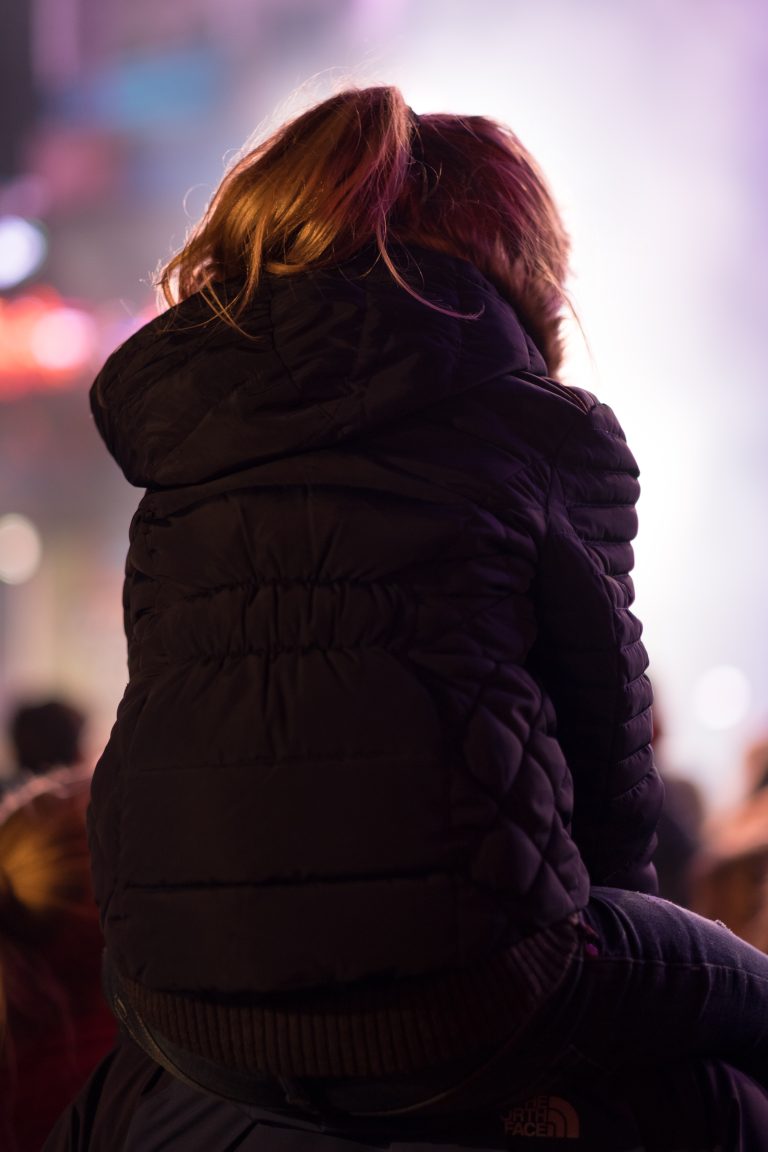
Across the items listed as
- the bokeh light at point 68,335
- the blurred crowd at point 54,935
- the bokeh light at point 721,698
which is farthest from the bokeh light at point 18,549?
the blurred crowd at point 54,935

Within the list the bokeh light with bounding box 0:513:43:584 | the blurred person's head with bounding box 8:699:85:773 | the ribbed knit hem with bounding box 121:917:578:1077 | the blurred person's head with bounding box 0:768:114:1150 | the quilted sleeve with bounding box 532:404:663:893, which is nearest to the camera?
the ribbed knit hem with bounding box 121:917:578:1077

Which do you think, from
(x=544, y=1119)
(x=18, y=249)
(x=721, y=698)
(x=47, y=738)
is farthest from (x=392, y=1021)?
(x=18, y=249)

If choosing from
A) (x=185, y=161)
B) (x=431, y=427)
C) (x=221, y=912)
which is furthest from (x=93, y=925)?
(x=185, y=161)

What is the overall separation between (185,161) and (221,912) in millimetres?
7573

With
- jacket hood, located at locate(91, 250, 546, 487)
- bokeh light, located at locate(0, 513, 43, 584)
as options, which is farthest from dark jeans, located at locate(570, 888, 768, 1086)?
bokeh light, located at locate(0, 513, 43, 584)

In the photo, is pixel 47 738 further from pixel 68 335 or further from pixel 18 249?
pixel 18 249

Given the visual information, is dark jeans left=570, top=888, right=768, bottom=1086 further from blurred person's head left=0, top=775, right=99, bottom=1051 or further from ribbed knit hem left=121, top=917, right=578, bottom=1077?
blurred person's head left=0, top=775, right=99, bottom=1051

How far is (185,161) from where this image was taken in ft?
25.3

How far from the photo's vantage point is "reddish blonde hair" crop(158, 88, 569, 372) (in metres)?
1.10

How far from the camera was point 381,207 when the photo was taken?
1110 millimetres

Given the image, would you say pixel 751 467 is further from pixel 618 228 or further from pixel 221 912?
pixel 221 912

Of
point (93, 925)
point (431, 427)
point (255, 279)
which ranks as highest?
point (255, 279)

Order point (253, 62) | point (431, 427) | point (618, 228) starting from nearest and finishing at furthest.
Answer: point (431, 427)
point (618, 228)
point (253, 62)

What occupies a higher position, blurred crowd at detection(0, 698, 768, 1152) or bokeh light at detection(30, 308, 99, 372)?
bokeh light at detection(30, 308, 99, 372)
